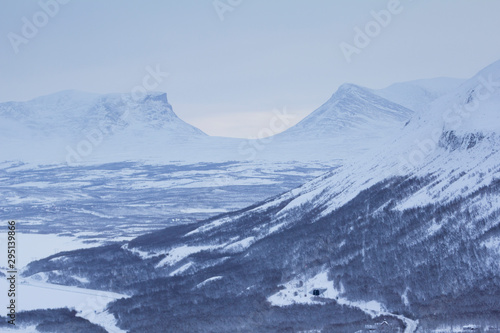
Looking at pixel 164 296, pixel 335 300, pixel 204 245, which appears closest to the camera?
pixel 335 300

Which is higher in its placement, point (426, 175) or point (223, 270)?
point (426, 175)

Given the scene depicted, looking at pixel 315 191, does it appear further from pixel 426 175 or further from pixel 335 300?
pixel 335 300

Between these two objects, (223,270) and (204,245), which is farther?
(204,245)

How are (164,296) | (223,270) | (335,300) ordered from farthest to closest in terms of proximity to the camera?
(223,270) < (164,296) < (335,300)

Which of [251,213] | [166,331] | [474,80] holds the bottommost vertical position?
[166,331]

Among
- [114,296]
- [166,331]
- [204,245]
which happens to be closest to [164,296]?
[114,296]

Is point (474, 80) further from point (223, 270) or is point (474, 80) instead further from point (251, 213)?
point (223, 270)

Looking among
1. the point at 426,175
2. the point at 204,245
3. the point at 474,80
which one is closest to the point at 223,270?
the point at 204,245
